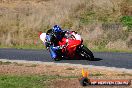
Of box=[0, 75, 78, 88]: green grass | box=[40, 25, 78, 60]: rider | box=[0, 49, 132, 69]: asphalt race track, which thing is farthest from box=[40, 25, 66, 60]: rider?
box=[0, 75, 78, 88]: green grass

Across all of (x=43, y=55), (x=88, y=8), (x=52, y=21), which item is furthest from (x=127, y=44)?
(x=88, y=8)

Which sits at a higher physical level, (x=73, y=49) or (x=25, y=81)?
(x=25, y=81)

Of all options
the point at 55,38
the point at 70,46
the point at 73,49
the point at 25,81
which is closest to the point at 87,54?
the point at 73,49

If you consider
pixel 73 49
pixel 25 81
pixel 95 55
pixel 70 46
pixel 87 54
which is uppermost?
pixel 25 81

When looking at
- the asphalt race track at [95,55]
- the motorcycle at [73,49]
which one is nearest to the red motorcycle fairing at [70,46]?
the motorcycle at [73,49]

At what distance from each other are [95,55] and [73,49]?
1887mm

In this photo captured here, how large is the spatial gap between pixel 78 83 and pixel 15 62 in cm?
624

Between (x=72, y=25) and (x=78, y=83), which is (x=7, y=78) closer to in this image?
(x=78, y=83)

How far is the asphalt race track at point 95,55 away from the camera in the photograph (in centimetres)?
1852

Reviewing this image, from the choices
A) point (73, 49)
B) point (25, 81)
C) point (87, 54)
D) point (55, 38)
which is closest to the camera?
point (25, 81)

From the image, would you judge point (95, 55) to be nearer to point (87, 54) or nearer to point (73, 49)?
point (87, 54)

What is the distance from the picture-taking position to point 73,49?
19625mm

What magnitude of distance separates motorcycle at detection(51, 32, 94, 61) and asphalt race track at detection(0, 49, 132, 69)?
45 cm

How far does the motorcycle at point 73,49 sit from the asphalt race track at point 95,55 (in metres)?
0.45
